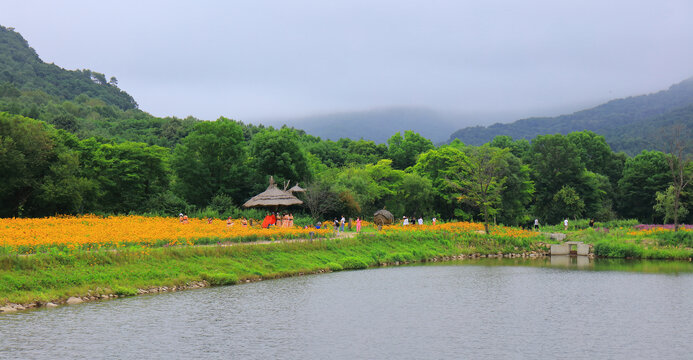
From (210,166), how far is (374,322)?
1634 inches

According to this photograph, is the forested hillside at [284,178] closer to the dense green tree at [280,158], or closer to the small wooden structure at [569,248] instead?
the dense green tree at [280,158]

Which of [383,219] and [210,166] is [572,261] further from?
[210,166]

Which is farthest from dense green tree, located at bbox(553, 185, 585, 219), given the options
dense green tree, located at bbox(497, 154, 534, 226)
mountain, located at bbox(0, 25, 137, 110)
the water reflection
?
mountain, located at bbox(0, 25, 137, 110)

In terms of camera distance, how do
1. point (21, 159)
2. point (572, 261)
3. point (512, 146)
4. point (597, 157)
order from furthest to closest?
point (512, 146), point (597, 157), point (572, 261), point (21, 159)

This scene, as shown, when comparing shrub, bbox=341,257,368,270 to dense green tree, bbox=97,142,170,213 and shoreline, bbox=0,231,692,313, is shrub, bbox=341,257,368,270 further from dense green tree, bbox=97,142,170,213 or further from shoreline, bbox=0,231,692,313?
dense green tree, bbox=97,142,170,213

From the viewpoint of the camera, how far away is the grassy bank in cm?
2381

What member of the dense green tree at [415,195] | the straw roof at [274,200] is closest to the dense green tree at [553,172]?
the dense green tree at [415,195]

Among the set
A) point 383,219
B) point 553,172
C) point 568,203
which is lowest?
point 383,219

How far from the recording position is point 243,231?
37594 millimetres

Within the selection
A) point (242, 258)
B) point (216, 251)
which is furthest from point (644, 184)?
point (216, 251)

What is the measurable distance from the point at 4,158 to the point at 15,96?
95.6 m

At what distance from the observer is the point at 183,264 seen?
29.7m

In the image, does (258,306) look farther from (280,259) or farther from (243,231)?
(243,231)

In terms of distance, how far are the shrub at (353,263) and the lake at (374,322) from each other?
5.95 metres
